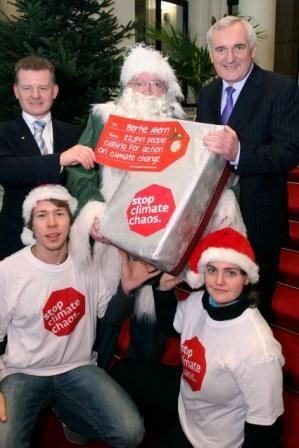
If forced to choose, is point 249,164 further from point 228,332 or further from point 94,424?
point 94,424

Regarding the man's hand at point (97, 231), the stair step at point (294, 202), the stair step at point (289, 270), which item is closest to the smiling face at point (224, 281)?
the man's hand at point (97, 231)

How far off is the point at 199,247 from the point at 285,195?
0.59 m

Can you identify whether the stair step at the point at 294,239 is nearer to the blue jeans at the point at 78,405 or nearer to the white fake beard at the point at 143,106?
the white fake beard at the point at 143,106

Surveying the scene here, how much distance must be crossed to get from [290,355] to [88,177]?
1.61 m

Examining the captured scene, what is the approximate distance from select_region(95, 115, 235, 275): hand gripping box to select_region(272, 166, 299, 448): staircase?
47.5 inches

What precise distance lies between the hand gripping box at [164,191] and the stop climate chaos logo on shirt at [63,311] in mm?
433

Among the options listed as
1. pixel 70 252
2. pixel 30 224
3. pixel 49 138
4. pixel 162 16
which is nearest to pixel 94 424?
pixel 70 252

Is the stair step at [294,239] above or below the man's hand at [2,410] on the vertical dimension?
above

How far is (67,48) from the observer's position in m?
2.97

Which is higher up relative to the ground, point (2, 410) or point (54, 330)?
point (54, 330)

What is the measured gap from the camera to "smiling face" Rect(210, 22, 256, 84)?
1765 mm

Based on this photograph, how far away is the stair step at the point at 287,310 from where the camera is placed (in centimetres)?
278

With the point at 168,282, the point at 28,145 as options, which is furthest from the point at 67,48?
the point at 168,282

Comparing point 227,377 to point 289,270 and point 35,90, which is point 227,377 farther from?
point 289,270
